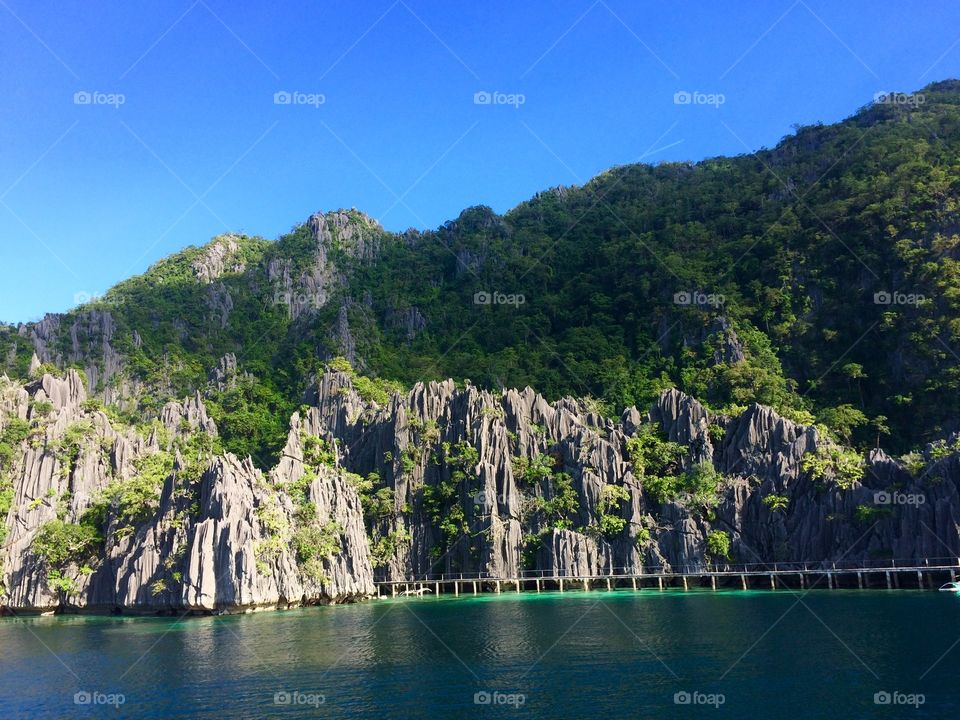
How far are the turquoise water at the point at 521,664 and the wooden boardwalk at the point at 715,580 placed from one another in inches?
349

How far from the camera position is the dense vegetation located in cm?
8588

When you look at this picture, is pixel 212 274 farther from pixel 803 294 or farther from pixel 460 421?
pixel 803 294

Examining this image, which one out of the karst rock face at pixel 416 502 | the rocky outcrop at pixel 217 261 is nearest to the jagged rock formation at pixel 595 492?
the karst rock face at pixel 416 502

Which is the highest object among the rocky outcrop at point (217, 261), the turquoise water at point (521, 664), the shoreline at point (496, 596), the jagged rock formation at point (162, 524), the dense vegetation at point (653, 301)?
the rocky outcrop at point (217, 261)

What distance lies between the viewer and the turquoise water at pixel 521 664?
26.5m

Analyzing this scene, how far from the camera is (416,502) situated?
253 feet

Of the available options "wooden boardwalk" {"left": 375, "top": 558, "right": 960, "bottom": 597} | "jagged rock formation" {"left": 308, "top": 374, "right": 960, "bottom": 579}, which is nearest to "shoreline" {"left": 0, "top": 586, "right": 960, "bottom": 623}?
"wooden boardwalk" {"left": 375, "top": 558, "right": 960, "bottom": 597}

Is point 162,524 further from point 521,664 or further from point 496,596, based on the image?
point 521,664

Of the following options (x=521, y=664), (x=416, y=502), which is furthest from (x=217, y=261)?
(x=521, y=664)

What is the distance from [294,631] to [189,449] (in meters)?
46.3

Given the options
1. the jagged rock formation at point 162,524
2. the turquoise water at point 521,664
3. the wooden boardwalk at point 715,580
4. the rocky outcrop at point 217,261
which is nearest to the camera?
the turquoise water at point 521,664

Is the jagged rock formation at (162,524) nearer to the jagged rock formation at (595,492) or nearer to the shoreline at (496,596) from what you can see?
the shoreline at (496,596)

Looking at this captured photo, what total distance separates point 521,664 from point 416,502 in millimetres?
44506

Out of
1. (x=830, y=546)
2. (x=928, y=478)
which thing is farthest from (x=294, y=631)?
(x=928, y=478)
